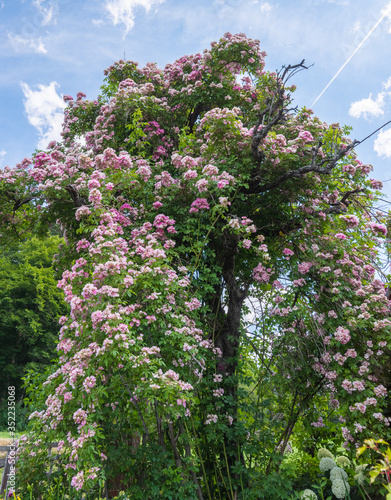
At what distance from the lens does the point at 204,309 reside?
4.16 meters

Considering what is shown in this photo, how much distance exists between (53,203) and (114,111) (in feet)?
6.97

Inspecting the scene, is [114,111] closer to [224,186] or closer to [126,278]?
[224,186]

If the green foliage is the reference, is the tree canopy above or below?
below

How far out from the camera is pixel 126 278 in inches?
118

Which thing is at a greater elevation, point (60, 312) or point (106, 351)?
point (60, 312)

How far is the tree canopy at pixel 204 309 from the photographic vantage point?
3.00m

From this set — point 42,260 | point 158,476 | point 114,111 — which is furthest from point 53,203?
point 42,260

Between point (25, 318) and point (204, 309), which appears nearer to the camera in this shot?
point (204, 309)

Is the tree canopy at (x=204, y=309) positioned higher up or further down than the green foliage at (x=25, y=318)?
further down

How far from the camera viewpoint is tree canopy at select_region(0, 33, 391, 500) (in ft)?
9.85

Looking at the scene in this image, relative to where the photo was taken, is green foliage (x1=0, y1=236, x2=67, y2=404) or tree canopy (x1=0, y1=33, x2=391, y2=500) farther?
green foliage (x1=0, y1=236, x2=67, y2=404)

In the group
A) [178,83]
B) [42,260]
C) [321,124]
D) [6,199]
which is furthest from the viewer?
[42,260]

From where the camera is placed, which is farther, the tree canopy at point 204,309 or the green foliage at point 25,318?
the green foliage at point 25,318

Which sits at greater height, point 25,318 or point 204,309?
point 25,318
